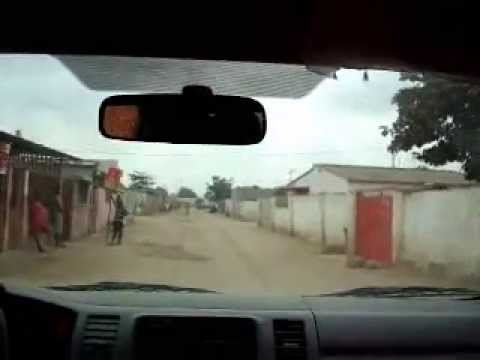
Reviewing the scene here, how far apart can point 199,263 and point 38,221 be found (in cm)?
120

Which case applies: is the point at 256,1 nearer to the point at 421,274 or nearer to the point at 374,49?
the point at 374,49

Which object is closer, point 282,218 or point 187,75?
point 187,75

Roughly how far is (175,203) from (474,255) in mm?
2159

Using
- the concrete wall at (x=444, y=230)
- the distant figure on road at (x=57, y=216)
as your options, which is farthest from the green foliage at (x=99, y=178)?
the concrete wall at (x=444, y=230)

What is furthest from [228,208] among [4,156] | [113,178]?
[4,156]

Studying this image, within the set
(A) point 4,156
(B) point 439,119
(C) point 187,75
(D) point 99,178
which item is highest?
(C) point 187,75

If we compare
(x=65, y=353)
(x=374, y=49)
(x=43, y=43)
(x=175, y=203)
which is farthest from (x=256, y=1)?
(x=175, y=203)

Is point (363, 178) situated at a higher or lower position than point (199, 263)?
higher

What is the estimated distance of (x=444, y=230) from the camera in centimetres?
624

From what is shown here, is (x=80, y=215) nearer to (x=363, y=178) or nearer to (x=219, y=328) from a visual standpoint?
(x=363, y=178)

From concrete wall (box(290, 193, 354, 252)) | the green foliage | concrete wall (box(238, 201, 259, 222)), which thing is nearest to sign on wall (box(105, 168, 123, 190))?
the green foliage

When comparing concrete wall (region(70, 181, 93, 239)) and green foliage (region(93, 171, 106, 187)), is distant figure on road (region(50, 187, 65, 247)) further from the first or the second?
green foliage (region(93, 171, 106, 187))

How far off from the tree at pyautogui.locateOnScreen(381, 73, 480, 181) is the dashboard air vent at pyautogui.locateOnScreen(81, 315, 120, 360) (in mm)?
2015

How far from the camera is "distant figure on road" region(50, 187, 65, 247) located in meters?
5.43
